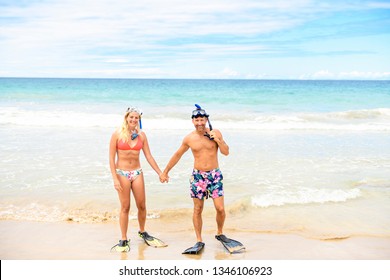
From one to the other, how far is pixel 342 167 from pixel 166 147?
512 centimetres

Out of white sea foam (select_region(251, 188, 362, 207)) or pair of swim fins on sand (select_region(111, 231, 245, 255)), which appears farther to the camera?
white sea foam (select_region(251, 188, 362, 207))

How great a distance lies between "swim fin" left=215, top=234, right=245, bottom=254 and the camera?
5516mm

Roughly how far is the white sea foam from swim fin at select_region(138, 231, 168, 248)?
2.26 m

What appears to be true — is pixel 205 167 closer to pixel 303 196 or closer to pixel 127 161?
pixel 127 161

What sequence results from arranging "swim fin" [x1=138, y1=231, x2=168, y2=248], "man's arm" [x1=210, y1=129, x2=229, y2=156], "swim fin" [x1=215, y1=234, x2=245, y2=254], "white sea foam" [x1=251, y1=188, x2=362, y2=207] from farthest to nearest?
"white sea foam" [x1=251, y1=188, x2=362, y2=207]
"swim fin" [x1=138, y1=231, x2=168, y2=248]
"swim fin" [x1=215, y1=234, x2=245, y2=254]
"man's arm" [x1=210, y1=129, x2=229, y2=156]

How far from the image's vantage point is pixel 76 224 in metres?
6.59

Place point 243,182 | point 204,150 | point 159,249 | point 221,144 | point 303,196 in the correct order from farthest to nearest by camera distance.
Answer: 1. point 243,182
2. point 303,196
3. point 159,249
4. point 204,150
5. point 221,144

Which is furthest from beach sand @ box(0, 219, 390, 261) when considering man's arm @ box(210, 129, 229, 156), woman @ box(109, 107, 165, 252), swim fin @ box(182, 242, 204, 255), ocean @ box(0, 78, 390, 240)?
man's arm @ box(210, 129, 229, 156)

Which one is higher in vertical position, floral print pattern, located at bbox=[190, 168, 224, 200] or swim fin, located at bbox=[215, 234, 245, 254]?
floral print pattern, located at bbox=[190, 168, 224, 200]

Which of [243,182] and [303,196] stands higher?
[243,182]

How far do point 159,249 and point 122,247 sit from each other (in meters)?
0.48

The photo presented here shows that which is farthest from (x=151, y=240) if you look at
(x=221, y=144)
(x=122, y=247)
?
(x=221, y=144)

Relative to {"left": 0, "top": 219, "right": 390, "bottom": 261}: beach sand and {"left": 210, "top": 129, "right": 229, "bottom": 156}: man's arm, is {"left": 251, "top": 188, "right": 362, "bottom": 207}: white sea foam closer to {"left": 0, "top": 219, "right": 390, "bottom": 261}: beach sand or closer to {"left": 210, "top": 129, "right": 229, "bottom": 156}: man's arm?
{"left": 0, "top": 219, "right": 390, "bottom": 261}: beach sand

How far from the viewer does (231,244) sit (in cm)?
559
